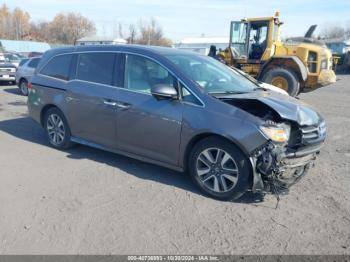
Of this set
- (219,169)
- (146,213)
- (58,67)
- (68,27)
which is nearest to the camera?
(146,213)

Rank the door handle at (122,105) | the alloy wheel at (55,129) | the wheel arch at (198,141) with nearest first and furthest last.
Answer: the wheel arch at (198,141) → the door handle at (122,105) → the alloy wheel at (55,129)

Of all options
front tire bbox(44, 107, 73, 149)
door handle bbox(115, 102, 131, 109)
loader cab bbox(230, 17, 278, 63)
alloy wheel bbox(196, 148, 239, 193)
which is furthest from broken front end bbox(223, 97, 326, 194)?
loader cab bbox(230, 17, 278, 63)

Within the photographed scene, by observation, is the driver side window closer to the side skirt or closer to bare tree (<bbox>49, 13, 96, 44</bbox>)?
the side skirt

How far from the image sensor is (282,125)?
4.01m

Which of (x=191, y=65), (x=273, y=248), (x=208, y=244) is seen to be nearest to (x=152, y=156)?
(x=191, y=65)

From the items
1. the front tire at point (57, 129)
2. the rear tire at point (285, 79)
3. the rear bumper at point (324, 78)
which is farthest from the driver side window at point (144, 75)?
the rear bumper at point (324, 78)

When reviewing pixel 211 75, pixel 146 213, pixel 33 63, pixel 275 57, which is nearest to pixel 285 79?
pixel 275 57

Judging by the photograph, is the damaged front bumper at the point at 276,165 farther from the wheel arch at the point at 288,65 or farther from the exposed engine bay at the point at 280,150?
the wheel arch at the point at 288,65

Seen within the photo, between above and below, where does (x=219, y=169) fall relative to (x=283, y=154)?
below

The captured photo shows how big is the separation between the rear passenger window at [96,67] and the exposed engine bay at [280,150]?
6.46 ft

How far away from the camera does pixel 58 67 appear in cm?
610

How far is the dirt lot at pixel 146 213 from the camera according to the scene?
324cm

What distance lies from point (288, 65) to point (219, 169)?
351 inches

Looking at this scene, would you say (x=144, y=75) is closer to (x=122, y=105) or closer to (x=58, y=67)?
(x=122, y=105)
